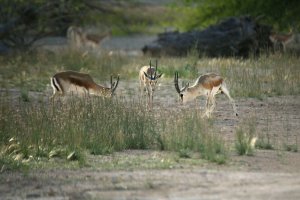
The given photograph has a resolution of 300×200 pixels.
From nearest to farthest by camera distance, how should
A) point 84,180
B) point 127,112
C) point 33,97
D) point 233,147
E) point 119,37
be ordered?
point 84,180 → point 233,147 → point 127,112 → point 33,97 → point 119,37

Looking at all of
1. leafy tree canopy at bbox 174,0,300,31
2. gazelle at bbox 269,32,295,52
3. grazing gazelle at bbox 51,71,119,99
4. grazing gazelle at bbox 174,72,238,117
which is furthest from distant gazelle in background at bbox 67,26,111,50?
grazing gazelle at bbox 174,72,238,117

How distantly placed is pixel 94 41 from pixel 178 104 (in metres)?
19.7

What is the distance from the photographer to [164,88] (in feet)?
67.3

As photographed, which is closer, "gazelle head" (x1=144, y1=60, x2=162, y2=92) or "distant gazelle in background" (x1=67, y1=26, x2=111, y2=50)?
"gazelle head" (x1=144, y1=60, x2=162, y2=92)

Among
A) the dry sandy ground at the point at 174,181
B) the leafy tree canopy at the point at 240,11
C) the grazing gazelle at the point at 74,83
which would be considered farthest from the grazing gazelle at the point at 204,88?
the leafy tree canopy at the point at 240,11

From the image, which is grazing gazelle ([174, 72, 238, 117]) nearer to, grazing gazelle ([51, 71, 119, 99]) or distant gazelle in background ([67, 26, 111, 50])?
grazing gazelle ([51, 71, 119, 99])

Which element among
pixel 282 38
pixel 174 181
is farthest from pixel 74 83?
pixel 282 38

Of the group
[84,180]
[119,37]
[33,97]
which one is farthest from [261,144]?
[119,37]

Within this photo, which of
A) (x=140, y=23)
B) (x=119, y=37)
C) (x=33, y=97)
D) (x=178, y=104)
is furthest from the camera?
(x=140, y=23)

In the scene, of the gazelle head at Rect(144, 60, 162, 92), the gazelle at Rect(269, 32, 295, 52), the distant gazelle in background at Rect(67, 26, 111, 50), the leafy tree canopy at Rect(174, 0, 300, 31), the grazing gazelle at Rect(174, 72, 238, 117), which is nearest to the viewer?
the grazing gazelle at Rect(174, 72, 238, 117)

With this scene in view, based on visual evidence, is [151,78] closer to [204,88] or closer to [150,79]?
[150,79]

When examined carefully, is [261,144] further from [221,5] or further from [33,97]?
[221,5]

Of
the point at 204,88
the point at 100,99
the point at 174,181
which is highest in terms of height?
the point at 204,88

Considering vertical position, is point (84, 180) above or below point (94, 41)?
below
